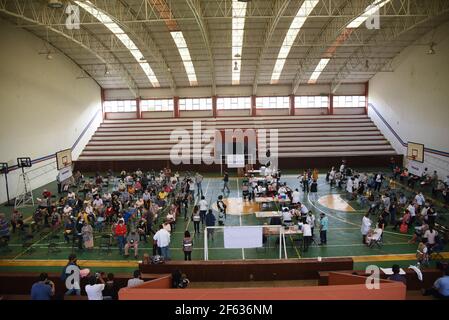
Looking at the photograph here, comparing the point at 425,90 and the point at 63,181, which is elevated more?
the point at 425,90

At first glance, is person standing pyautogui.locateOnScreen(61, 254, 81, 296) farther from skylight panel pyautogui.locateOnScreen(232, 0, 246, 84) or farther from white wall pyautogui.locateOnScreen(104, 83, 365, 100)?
white wall pyautogui.locateOnScreen(104, 83, 365, 100)

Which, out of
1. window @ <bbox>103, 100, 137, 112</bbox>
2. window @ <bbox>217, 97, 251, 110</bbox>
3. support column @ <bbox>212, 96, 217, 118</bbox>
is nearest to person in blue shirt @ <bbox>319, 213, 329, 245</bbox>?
support column @ <bbox>212, 96, 217, 118</bbox>

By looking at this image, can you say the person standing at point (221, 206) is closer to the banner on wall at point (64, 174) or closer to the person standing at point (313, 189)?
the person standing at point (313, 189)

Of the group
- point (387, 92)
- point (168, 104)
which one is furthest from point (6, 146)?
point (387, 92)

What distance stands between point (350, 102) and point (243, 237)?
3418cm

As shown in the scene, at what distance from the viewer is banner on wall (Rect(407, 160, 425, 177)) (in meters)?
29.9

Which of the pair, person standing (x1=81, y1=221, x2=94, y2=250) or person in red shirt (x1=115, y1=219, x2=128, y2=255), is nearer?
person in red shirt (x1=115, y1=219, x2=128, y2=255)

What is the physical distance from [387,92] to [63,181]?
3087 cm

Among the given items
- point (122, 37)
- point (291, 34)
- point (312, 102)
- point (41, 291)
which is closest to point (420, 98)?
point (291, 34)

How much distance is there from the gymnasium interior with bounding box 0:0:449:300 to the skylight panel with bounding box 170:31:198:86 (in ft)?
0.67

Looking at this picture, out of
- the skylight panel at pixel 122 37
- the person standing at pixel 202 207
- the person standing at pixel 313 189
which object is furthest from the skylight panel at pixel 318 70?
the person standing at pixel 202 207

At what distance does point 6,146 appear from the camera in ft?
81.3
